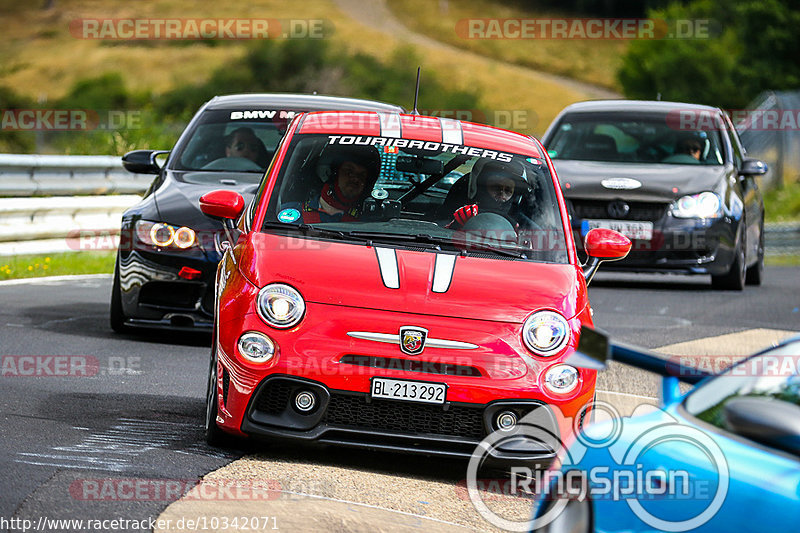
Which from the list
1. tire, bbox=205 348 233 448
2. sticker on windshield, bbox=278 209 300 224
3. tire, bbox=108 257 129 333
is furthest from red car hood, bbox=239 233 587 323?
tire, bbox=108 257 129 333

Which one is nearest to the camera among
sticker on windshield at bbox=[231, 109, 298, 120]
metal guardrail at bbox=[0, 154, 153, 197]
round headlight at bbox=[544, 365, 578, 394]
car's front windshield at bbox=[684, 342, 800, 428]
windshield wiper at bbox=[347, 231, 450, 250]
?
car's front windshield at bbox=[684, 342, 800, 428]

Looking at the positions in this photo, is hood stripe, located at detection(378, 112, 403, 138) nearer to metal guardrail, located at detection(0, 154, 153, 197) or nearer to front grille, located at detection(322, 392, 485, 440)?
front grille, located at detection(322, 392, 485, 440)

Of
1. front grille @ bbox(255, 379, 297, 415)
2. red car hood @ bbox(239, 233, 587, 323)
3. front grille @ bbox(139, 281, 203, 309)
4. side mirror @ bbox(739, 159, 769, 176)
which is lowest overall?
front grille @ bbox(255, 379, 297, 415)

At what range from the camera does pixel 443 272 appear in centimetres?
632

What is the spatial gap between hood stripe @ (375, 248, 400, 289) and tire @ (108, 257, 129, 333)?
3.41 m

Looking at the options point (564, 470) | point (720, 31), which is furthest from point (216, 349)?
point (720, 31)

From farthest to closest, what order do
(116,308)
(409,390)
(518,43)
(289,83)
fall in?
(518,43)
(289,83)
(116,308)
(409,390)

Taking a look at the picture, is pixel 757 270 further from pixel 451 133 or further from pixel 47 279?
pixel 451 133

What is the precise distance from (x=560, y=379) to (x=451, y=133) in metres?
1.95

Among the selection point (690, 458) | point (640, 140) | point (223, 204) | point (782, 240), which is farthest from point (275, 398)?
point (782, 240)

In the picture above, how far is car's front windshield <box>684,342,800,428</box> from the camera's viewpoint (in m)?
3.83

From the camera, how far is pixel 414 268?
248 inches

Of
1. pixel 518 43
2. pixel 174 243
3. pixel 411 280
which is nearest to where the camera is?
pixel 411 280

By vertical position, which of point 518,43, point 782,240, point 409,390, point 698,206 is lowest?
point 409,390
